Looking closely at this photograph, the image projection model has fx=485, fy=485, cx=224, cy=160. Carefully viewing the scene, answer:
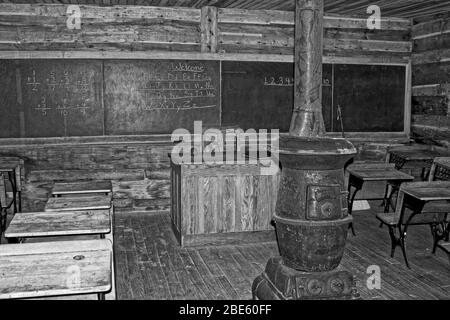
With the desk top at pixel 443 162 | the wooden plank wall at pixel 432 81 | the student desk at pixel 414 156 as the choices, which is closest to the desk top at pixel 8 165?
the desk top at pixel 443 162

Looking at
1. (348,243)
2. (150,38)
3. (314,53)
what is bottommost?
(348,243)

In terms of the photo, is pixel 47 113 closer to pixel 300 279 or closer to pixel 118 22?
pixel 118 22

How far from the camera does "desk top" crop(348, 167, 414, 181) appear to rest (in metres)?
5.37

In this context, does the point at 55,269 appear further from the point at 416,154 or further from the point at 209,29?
the point at 416,154

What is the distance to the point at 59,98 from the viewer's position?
674 centimetres

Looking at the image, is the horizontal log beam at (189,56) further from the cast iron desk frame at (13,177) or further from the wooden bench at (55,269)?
the wooden bench at (55,269)

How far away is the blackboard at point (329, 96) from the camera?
733 cm

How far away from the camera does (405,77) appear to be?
26.2ft

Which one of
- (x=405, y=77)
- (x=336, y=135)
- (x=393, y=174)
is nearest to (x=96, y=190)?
(x=393, y=174)

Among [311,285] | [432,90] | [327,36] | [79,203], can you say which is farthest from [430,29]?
[79,203]

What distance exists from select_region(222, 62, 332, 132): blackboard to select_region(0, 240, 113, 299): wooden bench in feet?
15.1

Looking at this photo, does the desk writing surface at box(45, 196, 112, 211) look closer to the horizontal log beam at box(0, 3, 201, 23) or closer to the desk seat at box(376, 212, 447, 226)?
the desk seat at box(376, 212, 447, 226)

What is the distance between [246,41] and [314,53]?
3.95m

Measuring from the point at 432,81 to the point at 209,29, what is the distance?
3.53 meters
